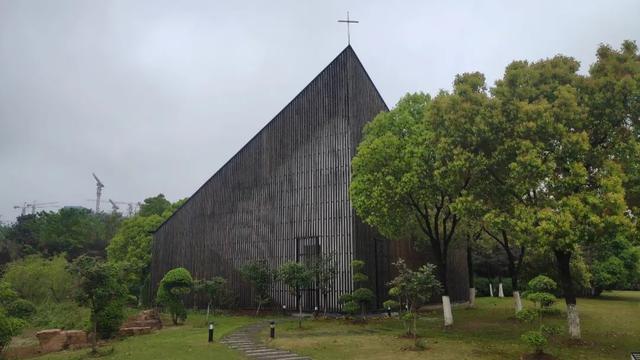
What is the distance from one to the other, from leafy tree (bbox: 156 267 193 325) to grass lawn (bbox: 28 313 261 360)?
5.15ft

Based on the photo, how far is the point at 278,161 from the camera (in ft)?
93.6

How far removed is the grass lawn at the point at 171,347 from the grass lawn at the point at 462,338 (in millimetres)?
2190

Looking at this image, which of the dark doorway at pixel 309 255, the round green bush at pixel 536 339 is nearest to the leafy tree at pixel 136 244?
the dark doorway at pixel 309 255

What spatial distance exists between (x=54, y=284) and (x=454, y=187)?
26.1 meters

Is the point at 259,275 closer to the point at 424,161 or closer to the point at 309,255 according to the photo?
the point at 309,255

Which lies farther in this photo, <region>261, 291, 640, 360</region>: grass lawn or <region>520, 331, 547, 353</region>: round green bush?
<region>261, 291, 640, 360</region>: grass lawn

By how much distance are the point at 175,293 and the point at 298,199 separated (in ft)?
28.5

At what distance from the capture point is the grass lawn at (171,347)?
1406cm

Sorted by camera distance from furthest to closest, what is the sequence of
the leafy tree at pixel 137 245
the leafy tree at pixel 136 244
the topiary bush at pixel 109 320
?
the leafy tree at pixel 136 244 < the leafy tree at pixel 137 245 < the topiary bush at pixel 109 320

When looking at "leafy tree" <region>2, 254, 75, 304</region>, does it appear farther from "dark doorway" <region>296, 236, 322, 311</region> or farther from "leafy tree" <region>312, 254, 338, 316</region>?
"leafy tree" <region>312, 254, 338, 316</region>

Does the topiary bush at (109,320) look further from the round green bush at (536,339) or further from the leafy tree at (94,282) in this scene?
the round green bush at (536,339)

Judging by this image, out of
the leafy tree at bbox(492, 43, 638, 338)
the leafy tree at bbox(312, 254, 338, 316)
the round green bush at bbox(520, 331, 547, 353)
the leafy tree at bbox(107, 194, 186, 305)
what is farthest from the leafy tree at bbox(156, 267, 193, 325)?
the round green bush at bbox(520, 331, 547, 353)

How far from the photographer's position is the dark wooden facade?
1014 inches

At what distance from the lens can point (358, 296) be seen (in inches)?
872
